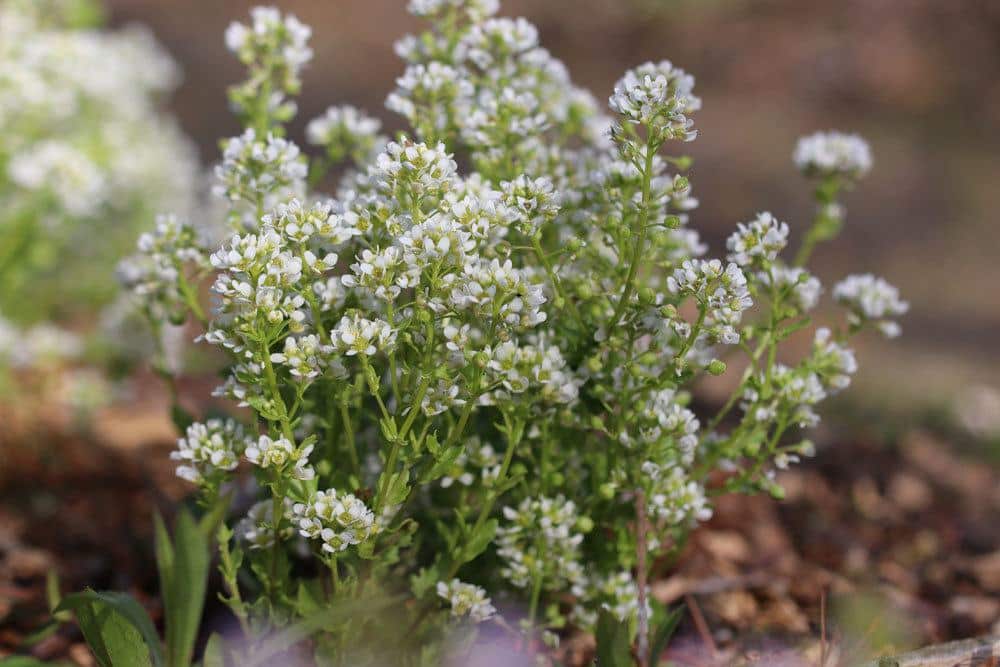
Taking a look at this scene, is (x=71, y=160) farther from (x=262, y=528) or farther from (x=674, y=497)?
(x=674, y=497)

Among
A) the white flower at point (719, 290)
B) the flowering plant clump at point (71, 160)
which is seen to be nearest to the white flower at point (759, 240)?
the white flower at point (719, 290)

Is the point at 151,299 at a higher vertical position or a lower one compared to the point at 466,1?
lower

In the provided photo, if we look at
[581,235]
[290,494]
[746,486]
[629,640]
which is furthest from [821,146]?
[290,494]

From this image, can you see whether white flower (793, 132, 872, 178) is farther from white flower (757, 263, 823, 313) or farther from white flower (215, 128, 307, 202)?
white flower (215, 128, 307, 202)

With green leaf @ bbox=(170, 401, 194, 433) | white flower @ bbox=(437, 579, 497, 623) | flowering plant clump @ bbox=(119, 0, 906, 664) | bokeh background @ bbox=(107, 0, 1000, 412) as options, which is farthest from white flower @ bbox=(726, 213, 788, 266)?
bokeh background @ bbox=(107, 0, 1000, 412)

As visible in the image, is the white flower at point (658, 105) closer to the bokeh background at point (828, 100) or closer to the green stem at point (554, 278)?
the green stem at point (554, 278)

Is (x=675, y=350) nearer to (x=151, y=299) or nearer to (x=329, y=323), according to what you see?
(x=329, y=323)

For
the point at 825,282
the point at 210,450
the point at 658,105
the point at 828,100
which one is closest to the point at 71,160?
the point at 210,450
